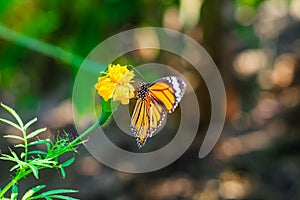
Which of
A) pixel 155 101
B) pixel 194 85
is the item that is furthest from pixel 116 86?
pixel 194 85

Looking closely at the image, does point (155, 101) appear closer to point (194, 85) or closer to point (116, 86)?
point (116, 86)

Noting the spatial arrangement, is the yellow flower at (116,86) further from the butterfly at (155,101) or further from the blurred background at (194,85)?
the blurred background at (194,85)

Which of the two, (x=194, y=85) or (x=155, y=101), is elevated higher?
(x=194, y=85)

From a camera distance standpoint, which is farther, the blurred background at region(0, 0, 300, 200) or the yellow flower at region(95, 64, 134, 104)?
the blurred background at region(0, 0, 300, 200)

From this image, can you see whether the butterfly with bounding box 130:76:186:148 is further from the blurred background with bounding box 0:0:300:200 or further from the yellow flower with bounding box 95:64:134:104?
the blurred background with bounding box 0:0:300:200

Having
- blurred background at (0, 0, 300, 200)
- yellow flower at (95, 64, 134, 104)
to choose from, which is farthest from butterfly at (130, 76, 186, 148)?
blurred background at (0, 0, 300, 200)

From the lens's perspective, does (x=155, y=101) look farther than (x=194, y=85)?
No
